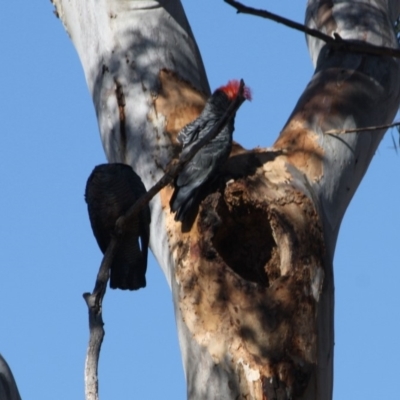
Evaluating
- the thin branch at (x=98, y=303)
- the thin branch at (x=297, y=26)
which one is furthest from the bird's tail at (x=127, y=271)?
the thin branch at (x=297, y=26)

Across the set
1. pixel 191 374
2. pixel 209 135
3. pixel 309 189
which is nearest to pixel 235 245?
pixel 309 189

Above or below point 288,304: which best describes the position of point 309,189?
above

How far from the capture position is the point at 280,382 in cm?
334

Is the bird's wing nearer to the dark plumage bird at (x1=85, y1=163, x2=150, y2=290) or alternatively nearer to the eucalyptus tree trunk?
the dark plumage bird at (x1=85, y1=163, x2=150, y2=290)

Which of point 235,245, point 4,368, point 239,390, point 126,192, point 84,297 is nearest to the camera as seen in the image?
point 84,297

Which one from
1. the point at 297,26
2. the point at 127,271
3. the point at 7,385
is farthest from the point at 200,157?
the point at 297,26

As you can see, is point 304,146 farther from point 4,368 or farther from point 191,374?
point 4,368

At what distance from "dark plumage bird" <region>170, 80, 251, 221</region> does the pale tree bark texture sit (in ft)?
0.19

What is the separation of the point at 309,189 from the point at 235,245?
1.31 ft

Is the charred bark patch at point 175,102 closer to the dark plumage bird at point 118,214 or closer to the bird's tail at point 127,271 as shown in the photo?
the dark plumage bird at point 118,214

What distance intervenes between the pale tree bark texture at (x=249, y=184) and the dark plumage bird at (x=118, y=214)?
0.08 metres

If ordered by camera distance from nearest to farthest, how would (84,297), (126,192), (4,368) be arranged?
(84,297)
(4,368)
(126,192)

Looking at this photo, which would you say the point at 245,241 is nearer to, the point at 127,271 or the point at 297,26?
the point at 127,271

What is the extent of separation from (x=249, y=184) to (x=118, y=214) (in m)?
0.90
